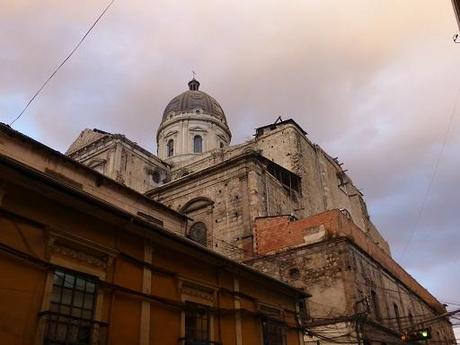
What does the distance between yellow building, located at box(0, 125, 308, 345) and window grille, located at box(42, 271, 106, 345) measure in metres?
0.02

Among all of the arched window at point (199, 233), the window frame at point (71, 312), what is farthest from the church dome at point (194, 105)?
the window frame at point (71, 312)

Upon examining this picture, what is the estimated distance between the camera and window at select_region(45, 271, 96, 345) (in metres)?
7.96

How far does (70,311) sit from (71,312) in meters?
0.03

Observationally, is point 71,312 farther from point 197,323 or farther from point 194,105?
point 194,105

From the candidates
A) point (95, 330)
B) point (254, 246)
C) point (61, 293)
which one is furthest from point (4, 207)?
point (254, 246)

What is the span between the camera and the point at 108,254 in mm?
9258

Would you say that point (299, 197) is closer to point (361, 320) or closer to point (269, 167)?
point (269, 167)

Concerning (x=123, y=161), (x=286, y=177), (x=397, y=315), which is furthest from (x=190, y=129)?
(x=397, y=315)

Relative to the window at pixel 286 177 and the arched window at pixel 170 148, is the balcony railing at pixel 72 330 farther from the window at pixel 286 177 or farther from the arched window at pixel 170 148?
the arched window at pixel 170 148

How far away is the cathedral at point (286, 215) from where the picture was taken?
20062 millimetres

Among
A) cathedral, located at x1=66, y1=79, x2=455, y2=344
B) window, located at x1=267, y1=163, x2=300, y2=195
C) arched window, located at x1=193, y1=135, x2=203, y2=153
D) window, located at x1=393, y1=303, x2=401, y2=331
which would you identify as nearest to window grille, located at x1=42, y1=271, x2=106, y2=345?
cathedral, located at x1=66, y1=79, x2=455, y2=344

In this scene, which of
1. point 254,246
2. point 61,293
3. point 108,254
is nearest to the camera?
point 61,293

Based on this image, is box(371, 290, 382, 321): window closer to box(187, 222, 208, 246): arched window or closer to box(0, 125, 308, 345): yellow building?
box(0, 125, 308, 345): yellow building

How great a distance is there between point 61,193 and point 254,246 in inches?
634
